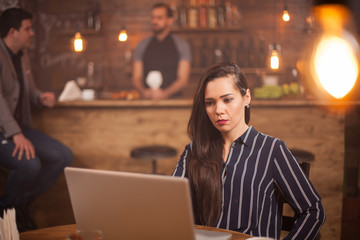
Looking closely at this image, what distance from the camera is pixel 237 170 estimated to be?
1.45 meters

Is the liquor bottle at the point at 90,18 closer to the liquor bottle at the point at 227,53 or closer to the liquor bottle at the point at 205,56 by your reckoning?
the liquor bottle at the point at 205,56

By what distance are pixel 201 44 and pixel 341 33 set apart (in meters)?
4.00

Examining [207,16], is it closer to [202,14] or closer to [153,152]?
[202,14]

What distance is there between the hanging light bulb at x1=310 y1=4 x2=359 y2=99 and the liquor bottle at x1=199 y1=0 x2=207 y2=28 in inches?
145

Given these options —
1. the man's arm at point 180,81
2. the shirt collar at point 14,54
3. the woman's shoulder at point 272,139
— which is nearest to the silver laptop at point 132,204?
the woman's shoulder at point 272,139

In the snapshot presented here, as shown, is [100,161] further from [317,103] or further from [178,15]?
[178,15]

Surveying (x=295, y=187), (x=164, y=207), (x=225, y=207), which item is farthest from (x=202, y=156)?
(x=164, y=207)

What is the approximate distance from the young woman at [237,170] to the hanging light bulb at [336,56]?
0.40m

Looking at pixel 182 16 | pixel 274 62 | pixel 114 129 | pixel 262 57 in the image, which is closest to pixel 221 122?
pixel 274 62

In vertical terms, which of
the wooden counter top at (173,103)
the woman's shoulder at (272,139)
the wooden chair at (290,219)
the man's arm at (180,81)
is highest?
the man's arm at (180,81)

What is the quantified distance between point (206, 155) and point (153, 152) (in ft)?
4.19

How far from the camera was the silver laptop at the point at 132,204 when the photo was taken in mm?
876

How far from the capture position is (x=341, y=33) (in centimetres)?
96

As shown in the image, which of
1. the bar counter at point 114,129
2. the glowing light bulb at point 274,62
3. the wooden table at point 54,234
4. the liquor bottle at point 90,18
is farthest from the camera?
the liquor bottle at point 90,18
